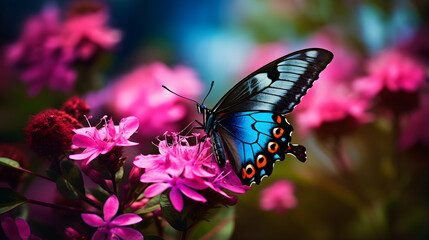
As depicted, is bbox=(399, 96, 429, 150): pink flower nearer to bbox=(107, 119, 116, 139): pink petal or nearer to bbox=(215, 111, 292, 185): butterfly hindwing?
bbox=(215, 111, 292, 185): butterfly hindwing

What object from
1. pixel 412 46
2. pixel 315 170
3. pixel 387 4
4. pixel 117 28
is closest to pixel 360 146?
pixel 315 170

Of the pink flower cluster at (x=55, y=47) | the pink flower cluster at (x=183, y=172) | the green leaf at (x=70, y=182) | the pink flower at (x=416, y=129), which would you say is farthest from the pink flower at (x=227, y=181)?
the pink flower at (x=416, y=129)

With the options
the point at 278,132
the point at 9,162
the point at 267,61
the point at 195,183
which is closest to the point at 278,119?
the point at 278,132

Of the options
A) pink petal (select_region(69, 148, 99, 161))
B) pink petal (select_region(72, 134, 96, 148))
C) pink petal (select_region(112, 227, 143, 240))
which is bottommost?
pink petal (select_region(112, 227, 143, 240))

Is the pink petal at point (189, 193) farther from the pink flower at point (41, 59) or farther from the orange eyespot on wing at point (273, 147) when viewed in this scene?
the pink flower at point (41, 59)

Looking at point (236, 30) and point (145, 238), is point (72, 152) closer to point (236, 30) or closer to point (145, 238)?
point (145, 238)

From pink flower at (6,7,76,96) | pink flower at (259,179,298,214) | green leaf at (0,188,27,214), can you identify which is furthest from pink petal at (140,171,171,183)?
pink flower at (259,179,298,214)
